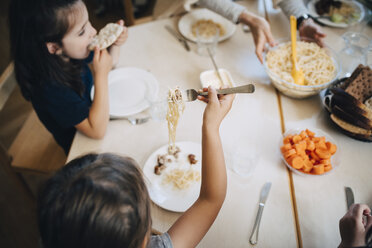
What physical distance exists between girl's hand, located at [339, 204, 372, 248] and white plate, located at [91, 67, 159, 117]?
3.53 feet

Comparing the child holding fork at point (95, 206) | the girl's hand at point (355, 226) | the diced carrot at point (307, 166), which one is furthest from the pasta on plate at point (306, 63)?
the child holding fork at point (95, 206)

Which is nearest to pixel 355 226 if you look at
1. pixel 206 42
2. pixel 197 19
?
pixel 206 42

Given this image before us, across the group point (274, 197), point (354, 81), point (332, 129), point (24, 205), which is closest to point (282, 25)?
point (354, 81)

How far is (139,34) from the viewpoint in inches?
78.5

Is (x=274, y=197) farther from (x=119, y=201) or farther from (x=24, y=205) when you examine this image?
(x=24, y=205)

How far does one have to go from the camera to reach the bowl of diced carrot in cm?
121

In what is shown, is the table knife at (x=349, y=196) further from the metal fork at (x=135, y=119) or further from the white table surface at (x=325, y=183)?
the metal fork at (x=135, y=119)

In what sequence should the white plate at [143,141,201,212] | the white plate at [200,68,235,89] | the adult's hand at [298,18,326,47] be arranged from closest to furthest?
1. the white plate at [143,141,201,212]
2. the white plate at [200,68,235,89]
3. the adult's hand at [298,18,326,47]

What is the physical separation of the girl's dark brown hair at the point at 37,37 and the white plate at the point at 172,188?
0.70 metres

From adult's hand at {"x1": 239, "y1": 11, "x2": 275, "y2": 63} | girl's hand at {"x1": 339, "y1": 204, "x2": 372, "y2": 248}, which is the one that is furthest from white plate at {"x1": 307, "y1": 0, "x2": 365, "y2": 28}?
girl's hand at {"x1": 339, "y1": 204, "x2": 372, "y2": 248}

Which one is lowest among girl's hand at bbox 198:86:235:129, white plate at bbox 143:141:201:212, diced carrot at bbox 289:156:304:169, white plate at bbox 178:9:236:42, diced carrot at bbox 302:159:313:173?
white plate at bbox 143:141:201:212

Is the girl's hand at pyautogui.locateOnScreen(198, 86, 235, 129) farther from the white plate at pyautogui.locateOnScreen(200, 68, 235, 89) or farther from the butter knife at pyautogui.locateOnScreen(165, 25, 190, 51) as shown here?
the butter knife at pyautogui.locateOnScreen(165, 25, 190, 51)

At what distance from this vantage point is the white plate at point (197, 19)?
1.93 meters

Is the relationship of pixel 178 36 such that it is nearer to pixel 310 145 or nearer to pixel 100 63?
pixel 100 63
